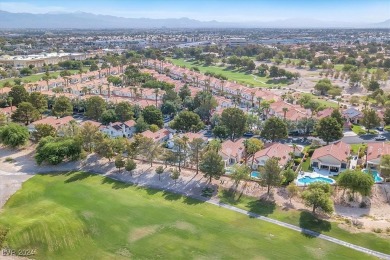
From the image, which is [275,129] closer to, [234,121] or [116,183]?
[234,121]

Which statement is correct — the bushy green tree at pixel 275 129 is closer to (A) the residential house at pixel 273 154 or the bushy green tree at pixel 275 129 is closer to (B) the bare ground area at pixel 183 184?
(A) the residential house at pixel 273 154

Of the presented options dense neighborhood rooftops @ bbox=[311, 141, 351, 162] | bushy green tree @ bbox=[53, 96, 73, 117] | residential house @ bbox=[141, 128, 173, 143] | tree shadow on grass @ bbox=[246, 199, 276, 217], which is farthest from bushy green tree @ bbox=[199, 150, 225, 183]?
bushy green tree @ bbox=[53, 96, 73, 117]

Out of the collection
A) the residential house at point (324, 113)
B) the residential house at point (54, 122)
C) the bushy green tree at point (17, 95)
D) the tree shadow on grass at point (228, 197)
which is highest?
the bushy green tree at point (17, 95)

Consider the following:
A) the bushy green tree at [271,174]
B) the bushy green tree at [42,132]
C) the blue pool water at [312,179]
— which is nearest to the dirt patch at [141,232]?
the bushy green tree at [271,174]

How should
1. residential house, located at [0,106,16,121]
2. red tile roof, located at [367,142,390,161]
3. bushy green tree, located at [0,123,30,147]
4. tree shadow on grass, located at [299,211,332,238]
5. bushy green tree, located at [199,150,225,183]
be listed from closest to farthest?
tree shadow on grass, located at [299,211,332,238] < bushy green tree, located at [199,150,225,183] < red tile roof, located at [367,142,390,161] < bushy green tree, located at [0,123,30,147] < residential house, located at [0,106,16,121]

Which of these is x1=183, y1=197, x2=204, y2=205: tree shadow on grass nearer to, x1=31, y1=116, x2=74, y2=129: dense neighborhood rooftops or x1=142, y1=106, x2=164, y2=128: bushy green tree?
x1=142, y1=106, x2=164, y2=128: bushy green tree

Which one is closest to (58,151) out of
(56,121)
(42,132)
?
(42,132)

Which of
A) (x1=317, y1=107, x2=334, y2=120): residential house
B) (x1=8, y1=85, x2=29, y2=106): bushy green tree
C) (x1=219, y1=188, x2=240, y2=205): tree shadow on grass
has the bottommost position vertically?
(x1=219, y1=188, x2=240, y2=205): tree shadow on grass
